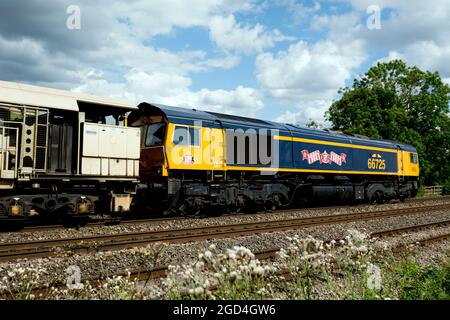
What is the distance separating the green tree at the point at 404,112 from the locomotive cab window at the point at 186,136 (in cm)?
3139

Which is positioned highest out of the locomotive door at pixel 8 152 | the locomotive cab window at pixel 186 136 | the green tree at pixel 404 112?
the green tree at pixel 404 112

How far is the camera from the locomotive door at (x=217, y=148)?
14.4 meters

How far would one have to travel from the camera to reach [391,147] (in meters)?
24.4

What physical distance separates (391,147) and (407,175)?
2881 millimetres

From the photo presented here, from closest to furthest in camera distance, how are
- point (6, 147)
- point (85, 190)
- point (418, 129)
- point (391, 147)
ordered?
1. point (6, 147)
2. point (85, 190)
3. point (391, 147)
4. point (418, 129)

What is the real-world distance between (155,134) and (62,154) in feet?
11.6

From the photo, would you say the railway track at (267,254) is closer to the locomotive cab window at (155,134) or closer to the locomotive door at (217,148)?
the locomotive door at (217,148)

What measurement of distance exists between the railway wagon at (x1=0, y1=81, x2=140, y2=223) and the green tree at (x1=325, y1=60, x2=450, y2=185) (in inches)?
1357

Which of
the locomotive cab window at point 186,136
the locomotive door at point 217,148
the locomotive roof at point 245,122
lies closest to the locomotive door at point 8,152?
the locomotive roof at point 245,122

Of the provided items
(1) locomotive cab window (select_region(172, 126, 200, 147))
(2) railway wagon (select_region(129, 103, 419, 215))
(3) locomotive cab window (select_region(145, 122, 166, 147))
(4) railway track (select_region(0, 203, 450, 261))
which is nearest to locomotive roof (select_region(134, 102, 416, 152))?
(2) railway wagon (select_region(129, 103, 419, 215))

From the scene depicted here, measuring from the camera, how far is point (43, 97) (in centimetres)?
1027

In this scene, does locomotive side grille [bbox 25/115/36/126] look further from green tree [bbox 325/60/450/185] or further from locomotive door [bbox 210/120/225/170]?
green tree [bbox 325/60/450/185]
